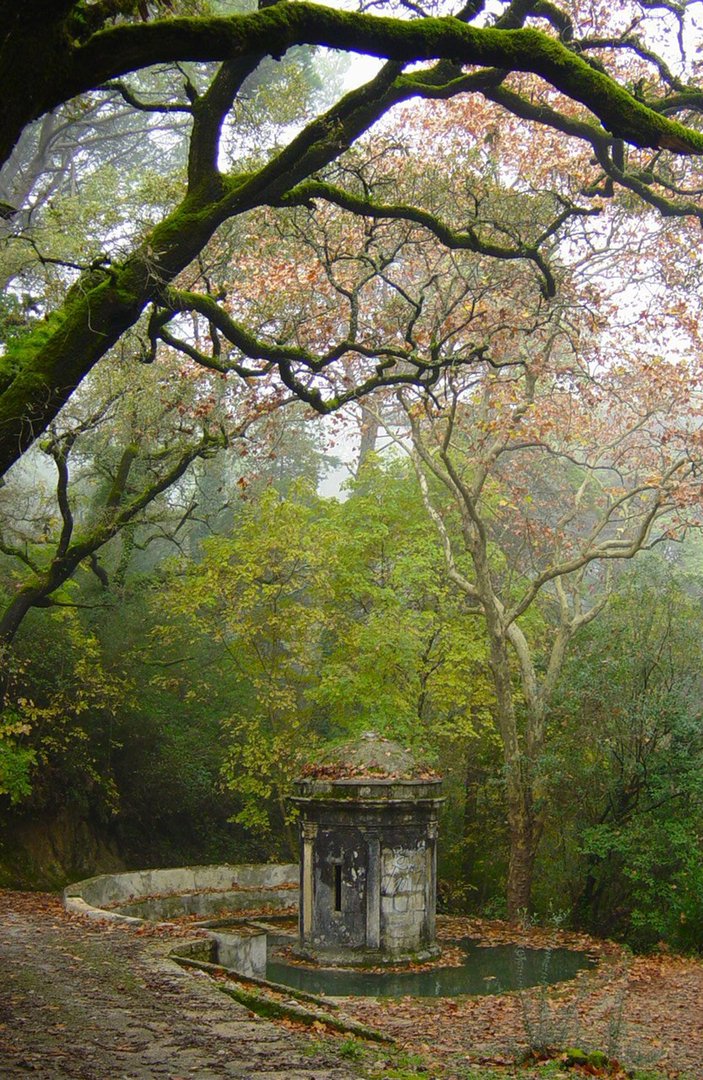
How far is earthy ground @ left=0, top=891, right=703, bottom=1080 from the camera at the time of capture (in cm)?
644

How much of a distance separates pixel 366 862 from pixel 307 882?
1131 millimetres

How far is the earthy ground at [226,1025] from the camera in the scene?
6441mm

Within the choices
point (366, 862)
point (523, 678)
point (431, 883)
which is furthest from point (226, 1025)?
point (523, 678)

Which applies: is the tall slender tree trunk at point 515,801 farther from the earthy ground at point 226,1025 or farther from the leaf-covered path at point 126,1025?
the leaf-covered path at point 126,1025

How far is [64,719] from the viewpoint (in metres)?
19.4

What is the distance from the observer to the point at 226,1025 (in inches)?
301

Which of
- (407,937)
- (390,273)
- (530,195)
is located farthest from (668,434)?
(407,937)

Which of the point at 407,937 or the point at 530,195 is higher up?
the point at 530,195

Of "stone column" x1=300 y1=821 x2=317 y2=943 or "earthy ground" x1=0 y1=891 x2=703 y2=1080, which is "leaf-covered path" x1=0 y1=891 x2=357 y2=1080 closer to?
"earthy ground" x1=0 y1=891 x2=703 y2=1080

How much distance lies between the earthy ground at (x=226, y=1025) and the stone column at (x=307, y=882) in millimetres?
3916

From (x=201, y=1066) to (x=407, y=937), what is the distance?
1006cm

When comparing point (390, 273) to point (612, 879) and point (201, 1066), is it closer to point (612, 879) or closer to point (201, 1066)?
point (612, 879)

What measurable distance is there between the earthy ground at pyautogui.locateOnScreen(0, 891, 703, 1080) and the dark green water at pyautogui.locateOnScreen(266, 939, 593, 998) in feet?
2.77

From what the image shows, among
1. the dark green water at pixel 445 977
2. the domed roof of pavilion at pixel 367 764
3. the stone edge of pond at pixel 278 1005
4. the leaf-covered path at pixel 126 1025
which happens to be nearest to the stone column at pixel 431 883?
the dark green water at pixel 445 977
